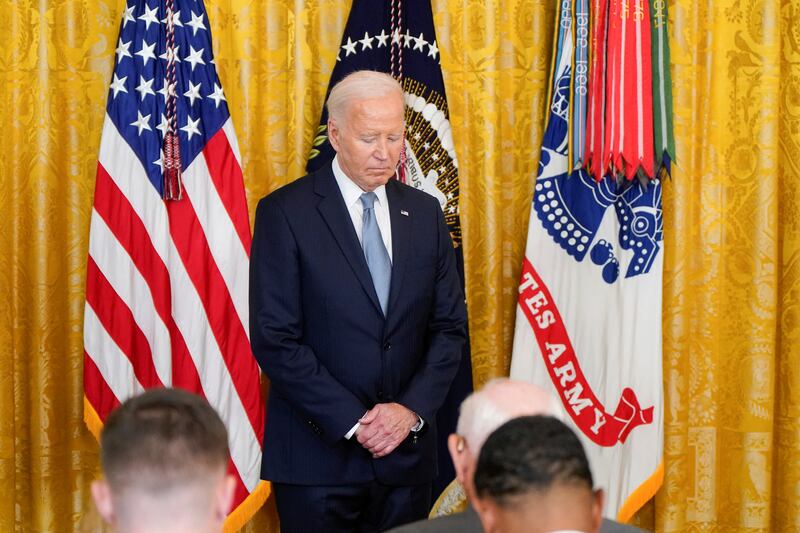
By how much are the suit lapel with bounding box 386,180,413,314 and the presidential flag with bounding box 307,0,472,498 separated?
0.73m

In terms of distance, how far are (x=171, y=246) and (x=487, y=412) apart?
→ 88.5 inches

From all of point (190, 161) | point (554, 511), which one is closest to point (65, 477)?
point (190, 161)

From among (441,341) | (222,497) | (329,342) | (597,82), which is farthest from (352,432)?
(597,82)

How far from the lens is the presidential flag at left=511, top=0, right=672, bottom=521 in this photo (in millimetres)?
4324

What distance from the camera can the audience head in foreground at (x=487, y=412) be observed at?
2.08 metres

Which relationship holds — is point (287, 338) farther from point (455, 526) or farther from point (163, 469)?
point (163, 469)

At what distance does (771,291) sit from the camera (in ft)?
15.0

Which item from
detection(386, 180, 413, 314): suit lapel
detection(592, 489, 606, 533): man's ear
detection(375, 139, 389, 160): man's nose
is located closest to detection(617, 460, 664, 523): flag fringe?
detection(386, 180, 413, 314): suit lapel

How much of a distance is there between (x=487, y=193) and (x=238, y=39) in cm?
117

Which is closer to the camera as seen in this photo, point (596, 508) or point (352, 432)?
point (596, 508)

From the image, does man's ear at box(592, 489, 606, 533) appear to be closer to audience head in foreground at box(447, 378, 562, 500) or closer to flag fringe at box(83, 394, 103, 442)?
audience head in foreground at box(447, 378, 562, 500)

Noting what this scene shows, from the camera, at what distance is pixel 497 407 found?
6.92 feet

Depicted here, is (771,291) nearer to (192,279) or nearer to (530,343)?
(530,343)

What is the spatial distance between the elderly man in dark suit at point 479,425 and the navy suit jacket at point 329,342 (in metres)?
1.01
